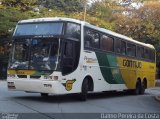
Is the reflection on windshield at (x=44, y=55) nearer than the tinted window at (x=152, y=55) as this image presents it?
Yes

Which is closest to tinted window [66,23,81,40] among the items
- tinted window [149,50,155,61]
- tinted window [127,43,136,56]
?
tinted window [127,43,136,56]

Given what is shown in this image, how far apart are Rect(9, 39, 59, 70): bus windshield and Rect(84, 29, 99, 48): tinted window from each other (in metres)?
2.17

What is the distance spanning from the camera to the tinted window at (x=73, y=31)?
53.5 feet

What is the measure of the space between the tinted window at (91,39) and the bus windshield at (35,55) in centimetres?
217

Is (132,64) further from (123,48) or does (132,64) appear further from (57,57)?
(57,57)

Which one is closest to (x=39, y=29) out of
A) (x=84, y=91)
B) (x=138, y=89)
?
(x=84, y=91)

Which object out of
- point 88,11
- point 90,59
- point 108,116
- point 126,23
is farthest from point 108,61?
Answer: point 88,11

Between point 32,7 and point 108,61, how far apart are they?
31.1 meters

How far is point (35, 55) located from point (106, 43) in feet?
16.7

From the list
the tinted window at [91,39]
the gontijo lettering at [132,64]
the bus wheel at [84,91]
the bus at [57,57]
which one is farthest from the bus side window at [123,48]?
the bus wheel at [84,91]

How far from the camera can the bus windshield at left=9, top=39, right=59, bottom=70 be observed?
15.6m

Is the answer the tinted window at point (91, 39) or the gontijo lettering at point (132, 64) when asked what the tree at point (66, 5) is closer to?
the gontijo lettering at point (132, 64)

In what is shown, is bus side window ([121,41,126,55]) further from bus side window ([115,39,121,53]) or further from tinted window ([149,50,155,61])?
tinted window ([149,50,155,61])

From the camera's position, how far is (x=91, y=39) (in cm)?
1812
